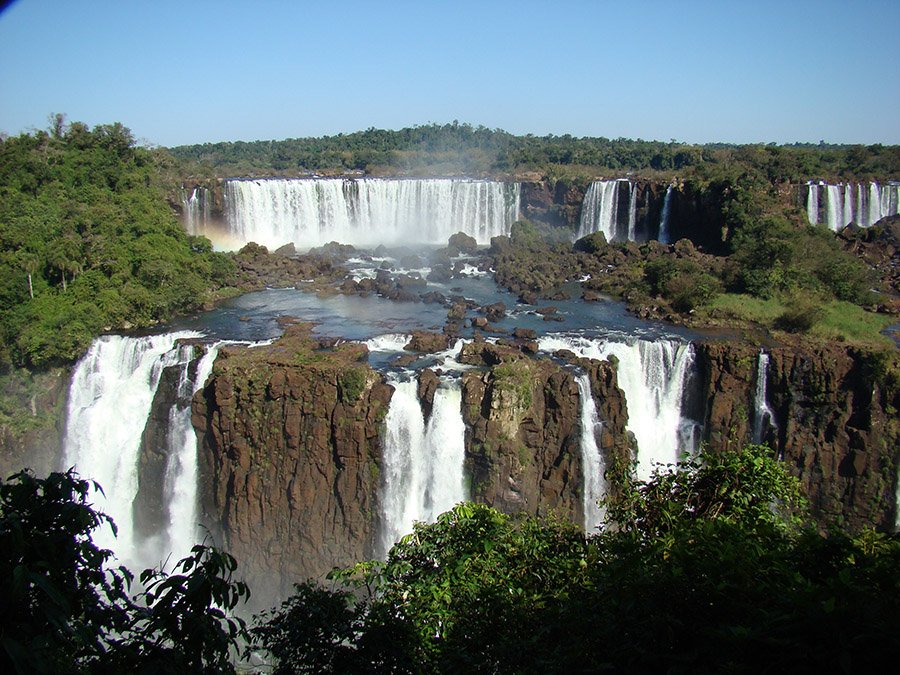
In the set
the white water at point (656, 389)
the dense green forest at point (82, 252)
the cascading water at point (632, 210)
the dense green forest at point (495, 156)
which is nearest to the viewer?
the white water at point (656, 389)

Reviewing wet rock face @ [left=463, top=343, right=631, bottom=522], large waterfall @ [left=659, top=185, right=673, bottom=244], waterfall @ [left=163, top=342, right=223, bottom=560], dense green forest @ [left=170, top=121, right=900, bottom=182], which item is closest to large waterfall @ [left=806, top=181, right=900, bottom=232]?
dense green forest @ [left=170, top=121, right=900, bottom=182]

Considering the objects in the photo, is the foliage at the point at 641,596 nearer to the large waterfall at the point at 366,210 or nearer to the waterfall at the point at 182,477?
the waterfall at the point at 182,477

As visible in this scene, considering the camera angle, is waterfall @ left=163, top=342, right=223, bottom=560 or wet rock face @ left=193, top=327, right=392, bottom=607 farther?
waterfall @ left=163, top=342, right=223, bottom=560

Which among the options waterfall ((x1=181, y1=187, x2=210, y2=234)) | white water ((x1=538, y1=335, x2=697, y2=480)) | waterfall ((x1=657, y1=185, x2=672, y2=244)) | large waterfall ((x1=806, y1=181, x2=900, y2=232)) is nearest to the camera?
white water ((x1=538, y1=335, x2=697, y2=480))

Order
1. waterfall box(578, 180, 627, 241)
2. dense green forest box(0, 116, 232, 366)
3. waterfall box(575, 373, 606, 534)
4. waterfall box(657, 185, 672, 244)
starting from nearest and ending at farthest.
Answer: waterfall box(575, 373, 606, 534)
dense green forest box(0, 116, 232, 366)
waterfall box(657, 185, 672, 244)
waterfall box(578, 180, 627, 241)

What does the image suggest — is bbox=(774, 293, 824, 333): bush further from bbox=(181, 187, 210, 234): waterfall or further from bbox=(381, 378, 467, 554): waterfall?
bbox=(181, 187, 210, 234): waterfall

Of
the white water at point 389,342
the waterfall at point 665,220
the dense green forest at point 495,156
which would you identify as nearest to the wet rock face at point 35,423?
the white water at point 389,342

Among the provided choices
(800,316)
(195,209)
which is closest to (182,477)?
(800,316)
